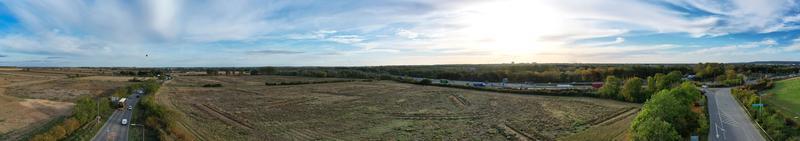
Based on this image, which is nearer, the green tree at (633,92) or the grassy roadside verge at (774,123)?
the grassy roadside verge at (774,123)

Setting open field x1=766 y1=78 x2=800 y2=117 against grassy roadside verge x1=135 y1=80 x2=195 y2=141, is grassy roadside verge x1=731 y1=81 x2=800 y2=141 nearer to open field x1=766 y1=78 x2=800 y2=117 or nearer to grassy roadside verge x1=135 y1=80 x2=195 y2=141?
open field x1=766 y1=78 x2=800 y2=117

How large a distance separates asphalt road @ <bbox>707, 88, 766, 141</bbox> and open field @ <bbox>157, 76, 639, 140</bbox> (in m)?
7.24

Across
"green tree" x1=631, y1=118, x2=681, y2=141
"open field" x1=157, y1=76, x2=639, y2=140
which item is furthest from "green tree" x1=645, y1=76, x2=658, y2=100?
"green tree" x1=631, y1=118, x2=681, y2=141

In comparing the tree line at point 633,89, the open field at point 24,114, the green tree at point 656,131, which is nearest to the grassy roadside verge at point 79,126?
the open field at point 24,114

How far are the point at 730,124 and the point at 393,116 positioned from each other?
26.4 metres

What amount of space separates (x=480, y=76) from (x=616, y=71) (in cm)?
3152

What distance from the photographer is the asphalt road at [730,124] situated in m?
30.8

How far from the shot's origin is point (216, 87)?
82.7m

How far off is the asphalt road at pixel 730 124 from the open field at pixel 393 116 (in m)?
7.24

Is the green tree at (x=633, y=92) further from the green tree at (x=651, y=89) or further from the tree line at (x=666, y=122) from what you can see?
the tree line at (x=666, y=122)

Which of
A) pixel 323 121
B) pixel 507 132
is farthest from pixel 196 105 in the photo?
pixel 507 132

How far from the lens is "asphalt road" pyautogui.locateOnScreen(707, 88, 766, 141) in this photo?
30780mm

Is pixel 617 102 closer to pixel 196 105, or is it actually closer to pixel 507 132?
pixel 507 132

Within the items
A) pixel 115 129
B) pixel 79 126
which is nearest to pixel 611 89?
pixel 115 129
